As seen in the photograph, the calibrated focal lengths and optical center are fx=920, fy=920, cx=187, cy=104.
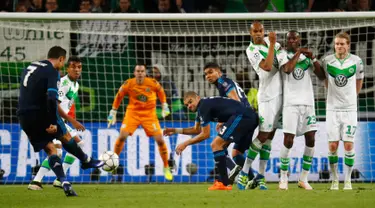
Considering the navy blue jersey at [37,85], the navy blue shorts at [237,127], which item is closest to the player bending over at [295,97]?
the navy blue shorts at [237,127]

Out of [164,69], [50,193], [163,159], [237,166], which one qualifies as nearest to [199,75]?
[164,69]

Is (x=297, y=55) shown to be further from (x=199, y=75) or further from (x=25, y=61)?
(x=25, y=61)

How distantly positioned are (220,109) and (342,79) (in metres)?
1.62

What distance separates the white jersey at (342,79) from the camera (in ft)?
38.9

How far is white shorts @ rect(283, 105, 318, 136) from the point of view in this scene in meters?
11.8

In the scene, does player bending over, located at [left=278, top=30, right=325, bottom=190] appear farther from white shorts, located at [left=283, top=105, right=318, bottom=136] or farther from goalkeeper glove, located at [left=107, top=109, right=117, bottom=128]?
goalkeeper glove, located at [left=107, top=109, right=117, bottom=128]

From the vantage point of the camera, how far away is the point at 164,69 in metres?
16.3

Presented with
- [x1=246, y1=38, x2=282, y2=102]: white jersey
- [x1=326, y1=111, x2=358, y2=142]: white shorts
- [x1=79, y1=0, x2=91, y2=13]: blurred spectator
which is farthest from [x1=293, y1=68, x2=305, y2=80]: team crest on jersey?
[x1=79, y1=0, x2=91, y2=13]: blurred spectator

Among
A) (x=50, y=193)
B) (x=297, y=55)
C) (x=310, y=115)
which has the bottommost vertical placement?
(x=50, y=193)

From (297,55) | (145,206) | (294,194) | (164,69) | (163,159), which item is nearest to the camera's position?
(145,206)

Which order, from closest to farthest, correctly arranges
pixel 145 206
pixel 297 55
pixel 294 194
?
pixel 145 206
pixel 294 194
pixel 297 55

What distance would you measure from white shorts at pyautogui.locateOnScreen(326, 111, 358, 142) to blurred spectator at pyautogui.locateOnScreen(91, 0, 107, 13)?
626 cm

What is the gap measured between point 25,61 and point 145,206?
7369 mm

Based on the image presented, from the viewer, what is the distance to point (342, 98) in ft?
39.3
